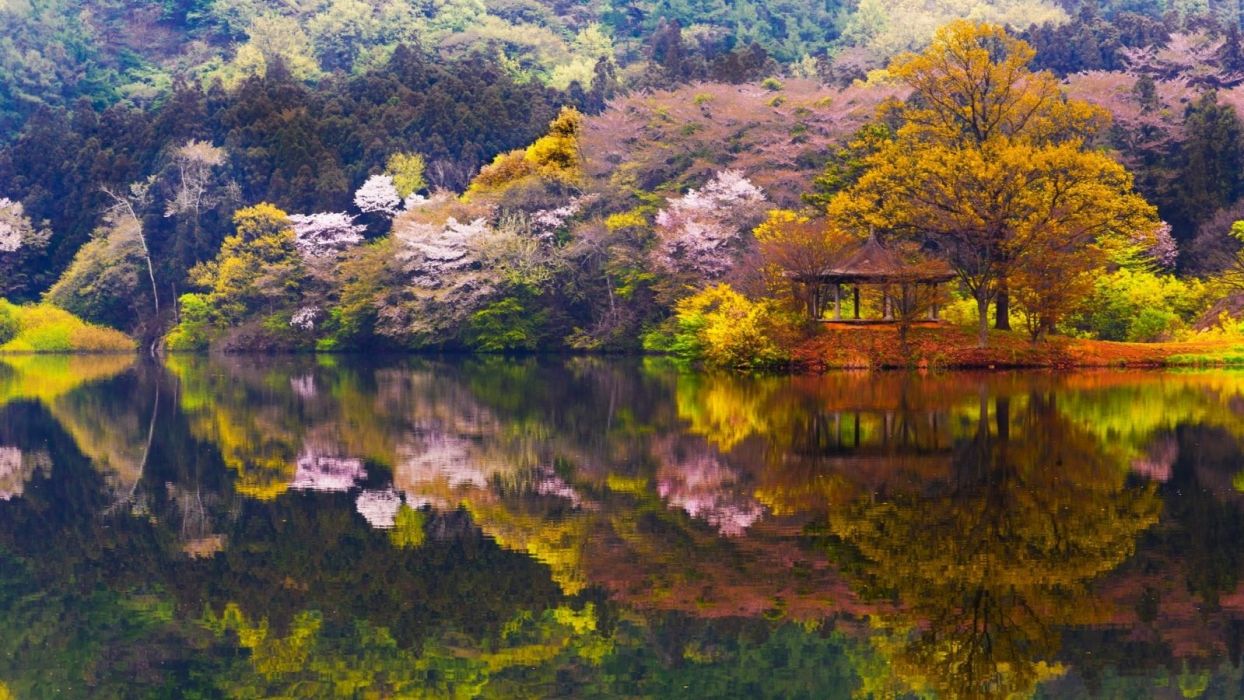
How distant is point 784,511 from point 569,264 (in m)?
42.5

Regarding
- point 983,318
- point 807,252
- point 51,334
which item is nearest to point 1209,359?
point 983,318

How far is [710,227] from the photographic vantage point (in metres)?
50.2

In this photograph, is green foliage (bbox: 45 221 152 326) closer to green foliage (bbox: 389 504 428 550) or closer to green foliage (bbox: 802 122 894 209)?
green foliage (bbox: 802 122 894 209)

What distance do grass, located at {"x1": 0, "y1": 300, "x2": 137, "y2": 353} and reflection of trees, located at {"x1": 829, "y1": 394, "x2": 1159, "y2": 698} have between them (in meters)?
60.7

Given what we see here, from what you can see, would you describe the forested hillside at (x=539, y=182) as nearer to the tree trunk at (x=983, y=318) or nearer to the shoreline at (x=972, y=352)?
the tree trunk at (x=983, y=318)

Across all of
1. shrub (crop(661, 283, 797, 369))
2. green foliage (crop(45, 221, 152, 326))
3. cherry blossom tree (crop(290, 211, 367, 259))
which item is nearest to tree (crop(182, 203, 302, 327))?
cherry blossom tree (crop(290, 211, 367, 259))

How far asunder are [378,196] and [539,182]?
37.1 feet

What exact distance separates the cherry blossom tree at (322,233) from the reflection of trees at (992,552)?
4936 centimetres

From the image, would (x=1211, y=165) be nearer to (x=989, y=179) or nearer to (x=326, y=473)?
(x=989, y=179)

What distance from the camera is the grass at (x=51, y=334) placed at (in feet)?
233

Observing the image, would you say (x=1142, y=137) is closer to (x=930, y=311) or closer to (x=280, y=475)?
(x=930, y=311)

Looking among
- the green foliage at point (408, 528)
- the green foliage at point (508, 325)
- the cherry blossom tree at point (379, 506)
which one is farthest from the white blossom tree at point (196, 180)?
the green foliage at point (408, 528)

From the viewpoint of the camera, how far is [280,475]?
61.7ft

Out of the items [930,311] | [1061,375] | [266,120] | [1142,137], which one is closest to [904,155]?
[930,311]
